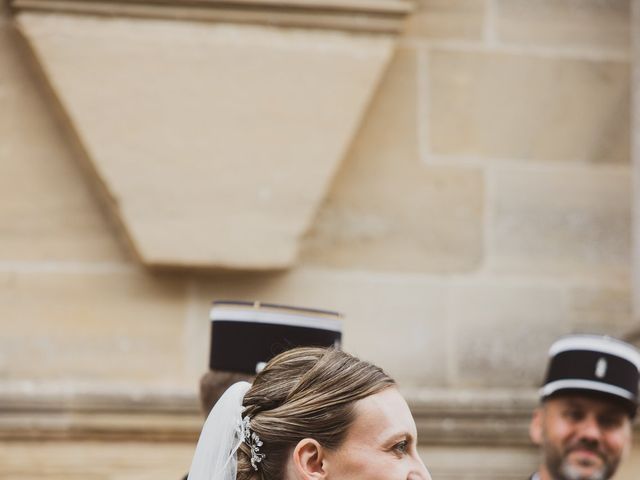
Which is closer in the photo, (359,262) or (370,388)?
(370,388)

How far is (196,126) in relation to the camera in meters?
5.13

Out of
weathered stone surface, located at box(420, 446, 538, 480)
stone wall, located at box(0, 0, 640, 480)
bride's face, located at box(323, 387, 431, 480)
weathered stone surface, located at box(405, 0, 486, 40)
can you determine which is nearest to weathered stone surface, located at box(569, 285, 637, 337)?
stone wall, located at box(0, 0, 640, 480)

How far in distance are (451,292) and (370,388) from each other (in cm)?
240

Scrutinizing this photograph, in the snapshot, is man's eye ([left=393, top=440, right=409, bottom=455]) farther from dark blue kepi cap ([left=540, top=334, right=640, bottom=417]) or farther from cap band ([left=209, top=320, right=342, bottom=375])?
dark blue kepi cap ([left=540, top=334, right=640, bottom=417])

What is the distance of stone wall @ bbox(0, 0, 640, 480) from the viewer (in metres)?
5.10

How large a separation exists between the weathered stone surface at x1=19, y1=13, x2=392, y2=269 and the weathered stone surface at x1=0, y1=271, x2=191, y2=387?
17 centimetres

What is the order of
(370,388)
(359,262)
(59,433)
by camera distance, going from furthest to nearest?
(359,262) → (59,433) → (370,388)

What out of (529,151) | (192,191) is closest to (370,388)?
(192,191)

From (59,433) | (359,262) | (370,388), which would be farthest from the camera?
(359,262)

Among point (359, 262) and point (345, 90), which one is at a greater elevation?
point (345, 90)

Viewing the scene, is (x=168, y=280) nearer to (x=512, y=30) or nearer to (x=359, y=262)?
(x=359, y=262)

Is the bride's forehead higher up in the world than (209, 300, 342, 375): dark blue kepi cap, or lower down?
lower down

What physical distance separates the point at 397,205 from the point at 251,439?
95.8 inches

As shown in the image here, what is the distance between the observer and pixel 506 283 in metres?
5.45
